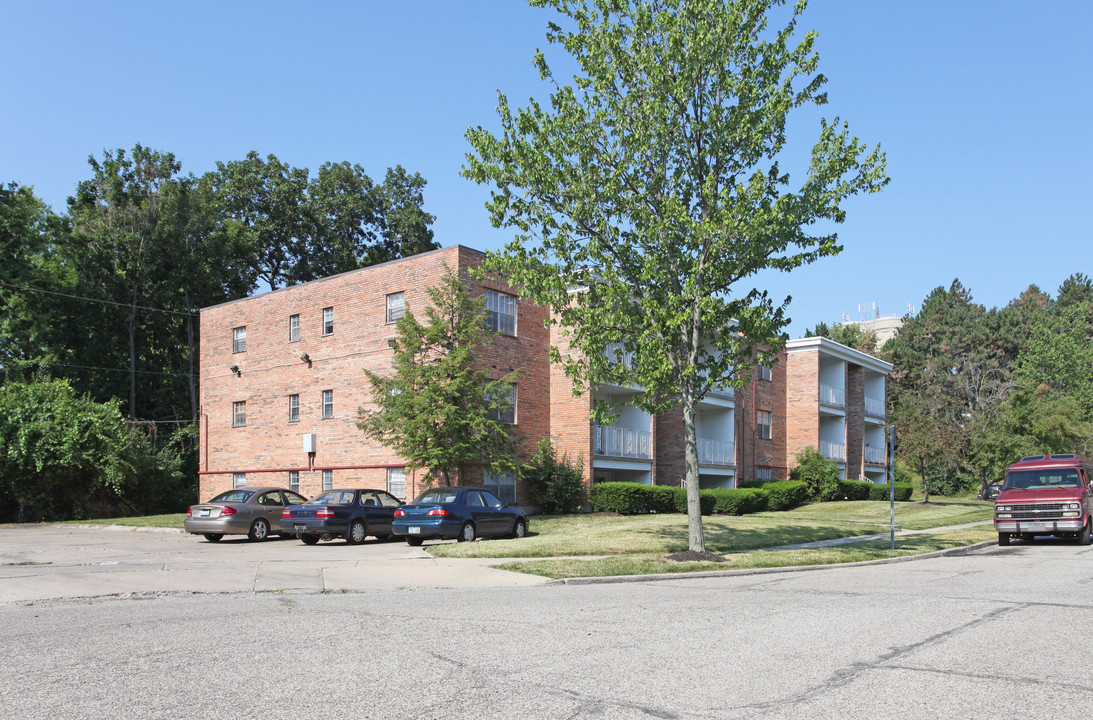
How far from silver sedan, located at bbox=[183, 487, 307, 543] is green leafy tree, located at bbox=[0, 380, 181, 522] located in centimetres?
1126

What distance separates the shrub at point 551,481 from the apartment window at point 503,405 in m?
1.40

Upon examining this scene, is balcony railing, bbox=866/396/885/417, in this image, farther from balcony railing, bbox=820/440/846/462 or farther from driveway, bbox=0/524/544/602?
driveway, bbox=0/524/544/602

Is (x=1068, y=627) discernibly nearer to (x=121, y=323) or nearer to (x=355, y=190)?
(x=121, y=323)

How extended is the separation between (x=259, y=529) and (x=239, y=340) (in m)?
14.8

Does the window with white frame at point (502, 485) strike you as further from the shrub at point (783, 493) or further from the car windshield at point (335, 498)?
the shrub at point (783, 493)

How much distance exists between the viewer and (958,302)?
8038cm

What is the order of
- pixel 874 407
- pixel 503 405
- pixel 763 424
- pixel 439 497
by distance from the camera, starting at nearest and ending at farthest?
pixel 439 497 → pixel 503 405 → pixel 763 424 → pixel 874 407

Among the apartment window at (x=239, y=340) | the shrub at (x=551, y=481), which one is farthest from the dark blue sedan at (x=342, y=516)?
the apartment window at (x=239, y=340)

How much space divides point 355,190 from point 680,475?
30.9 metres

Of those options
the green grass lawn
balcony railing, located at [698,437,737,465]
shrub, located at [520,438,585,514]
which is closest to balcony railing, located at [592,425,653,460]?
shrub, located at [520,438,585,514]

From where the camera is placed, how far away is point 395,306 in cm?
2889

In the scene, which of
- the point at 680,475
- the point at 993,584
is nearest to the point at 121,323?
the point at 680,475

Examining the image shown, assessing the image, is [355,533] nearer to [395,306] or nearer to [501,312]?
[395,306]

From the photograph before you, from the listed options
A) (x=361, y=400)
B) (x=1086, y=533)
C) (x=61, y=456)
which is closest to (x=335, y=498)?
(x=361, y=400)
